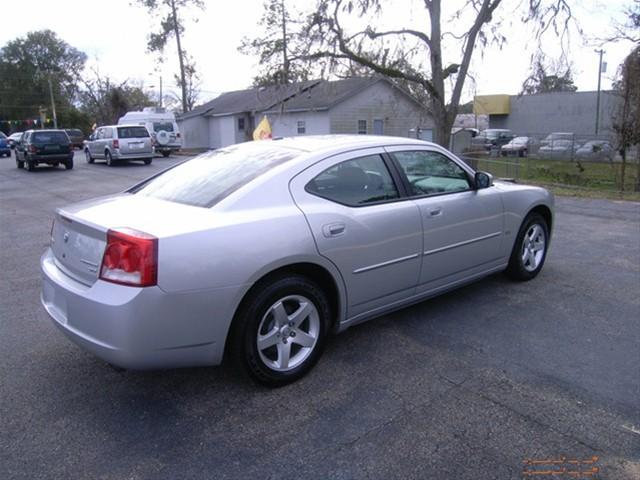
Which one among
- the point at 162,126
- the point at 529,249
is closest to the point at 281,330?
the point at 529,249

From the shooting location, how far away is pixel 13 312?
15.4 ft

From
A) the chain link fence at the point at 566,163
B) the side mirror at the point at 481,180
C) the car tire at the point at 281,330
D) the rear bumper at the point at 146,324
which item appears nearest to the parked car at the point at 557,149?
the chain link fence at the point at 566,163

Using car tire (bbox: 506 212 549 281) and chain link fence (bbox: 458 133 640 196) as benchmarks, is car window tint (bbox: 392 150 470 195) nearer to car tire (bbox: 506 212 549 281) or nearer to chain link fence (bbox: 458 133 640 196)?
car tire (bbox: 506 212 549 281)

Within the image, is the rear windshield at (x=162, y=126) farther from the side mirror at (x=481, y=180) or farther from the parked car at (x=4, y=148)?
the side mirror at (x=481, y=180)

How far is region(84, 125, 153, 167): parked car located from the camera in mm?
21703

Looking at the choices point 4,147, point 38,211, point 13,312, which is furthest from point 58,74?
point 13,312

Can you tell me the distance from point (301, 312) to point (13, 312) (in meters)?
3.00

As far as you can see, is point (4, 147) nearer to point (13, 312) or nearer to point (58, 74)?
point (13, 312)

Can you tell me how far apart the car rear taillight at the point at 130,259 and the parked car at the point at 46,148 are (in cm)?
2051

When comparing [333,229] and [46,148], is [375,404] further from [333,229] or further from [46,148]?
[46,148]

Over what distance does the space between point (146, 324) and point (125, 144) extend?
2077cm

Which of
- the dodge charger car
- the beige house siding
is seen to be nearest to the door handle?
the dodge charger car

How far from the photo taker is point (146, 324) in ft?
9.09

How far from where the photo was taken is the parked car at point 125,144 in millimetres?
21703
